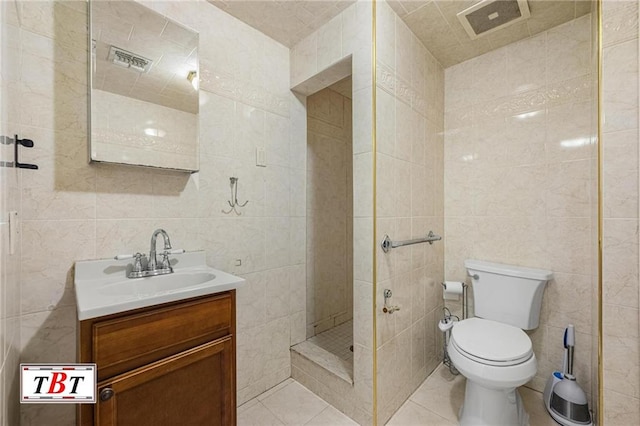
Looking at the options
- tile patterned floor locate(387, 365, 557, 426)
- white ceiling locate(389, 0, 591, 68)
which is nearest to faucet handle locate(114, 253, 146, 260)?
tile patterned floor locate(387, 365, 557, 426)

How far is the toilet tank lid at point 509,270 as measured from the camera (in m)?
1.61

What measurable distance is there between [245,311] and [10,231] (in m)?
1.07

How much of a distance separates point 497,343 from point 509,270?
50 cm

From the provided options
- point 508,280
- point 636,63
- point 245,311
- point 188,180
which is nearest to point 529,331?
point 508,280

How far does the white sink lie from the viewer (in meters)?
0.83

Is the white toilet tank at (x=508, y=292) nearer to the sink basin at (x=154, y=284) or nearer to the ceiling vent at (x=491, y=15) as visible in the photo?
the ceiling vent at (x=491, y=15)

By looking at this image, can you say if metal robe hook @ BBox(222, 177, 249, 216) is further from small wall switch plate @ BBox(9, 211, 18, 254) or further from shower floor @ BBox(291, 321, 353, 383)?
shower floor @ BBox(291, 321, 353, 383)

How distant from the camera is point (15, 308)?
927mm

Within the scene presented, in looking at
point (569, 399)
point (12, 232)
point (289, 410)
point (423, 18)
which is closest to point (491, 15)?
point (423, 18)

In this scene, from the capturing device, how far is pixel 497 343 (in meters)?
1.37

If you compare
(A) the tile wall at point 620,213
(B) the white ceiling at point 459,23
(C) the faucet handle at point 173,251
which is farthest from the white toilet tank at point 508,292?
(C) the faucet handle at point 173,251

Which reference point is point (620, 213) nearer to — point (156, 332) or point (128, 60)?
point (156, 332)

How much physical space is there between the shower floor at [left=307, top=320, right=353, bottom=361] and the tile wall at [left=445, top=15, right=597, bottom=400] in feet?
2.96

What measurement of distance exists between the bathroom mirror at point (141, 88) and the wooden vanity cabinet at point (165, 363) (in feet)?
2.23
